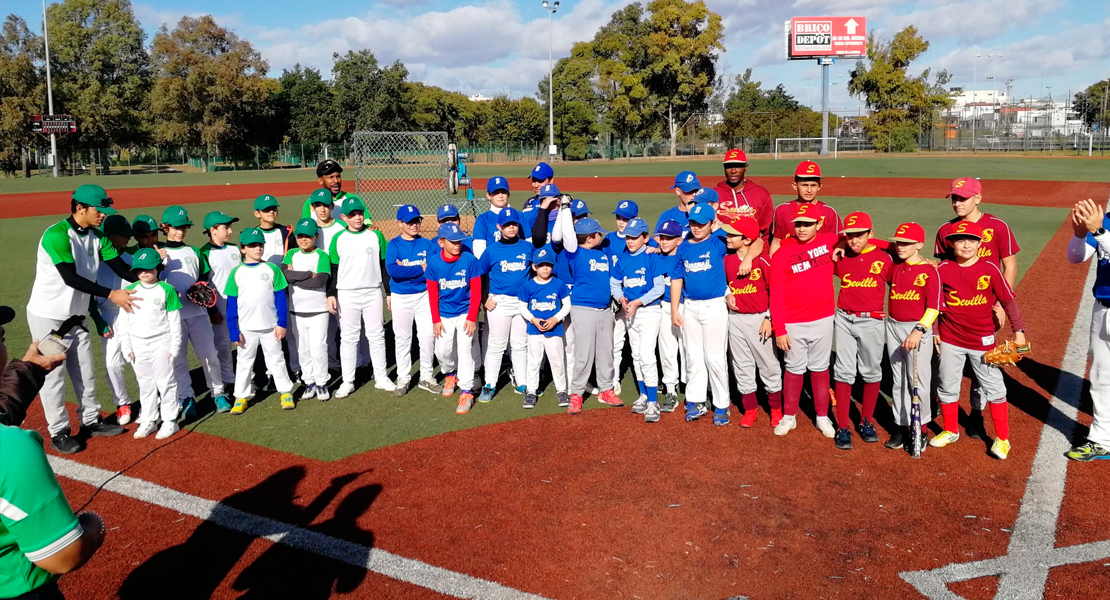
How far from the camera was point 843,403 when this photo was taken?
589cm

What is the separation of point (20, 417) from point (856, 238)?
5.45m

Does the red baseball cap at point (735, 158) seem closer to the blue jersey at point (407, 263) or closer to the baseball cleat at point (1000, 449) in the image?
the blue jersey at point (407, 263)

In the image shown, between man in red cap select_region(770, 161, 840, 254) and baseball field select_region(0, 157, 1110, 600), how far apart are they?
1683 mm

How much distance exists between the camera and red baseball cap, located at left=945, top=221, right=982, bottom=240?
212 inches

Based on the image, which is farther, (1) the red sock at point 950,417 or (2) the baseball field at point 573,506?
(1) the red sock at point 950,417

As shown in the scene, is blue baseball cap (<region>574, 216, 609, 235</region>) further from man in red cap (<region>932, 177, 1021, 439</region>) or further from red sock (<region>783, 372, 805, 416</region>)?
man in red cap (<region>932, 177, 1021, 439</region>)

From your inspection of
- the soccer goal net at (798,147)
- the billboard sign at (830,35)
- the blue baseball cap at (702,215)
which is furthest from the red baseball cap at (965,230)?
the billboard sign at (830,35)

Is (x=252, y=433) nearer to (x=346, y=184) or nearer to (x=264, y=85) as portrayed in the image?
(x=346, y=184)

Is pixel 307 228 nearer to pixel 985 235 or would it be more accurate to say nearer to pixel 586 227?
pixel 586 227

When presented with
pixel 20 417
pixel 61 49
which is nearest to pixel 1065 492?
pixel 20 417

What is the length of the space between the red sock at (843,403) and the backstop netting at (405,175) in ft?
32.8

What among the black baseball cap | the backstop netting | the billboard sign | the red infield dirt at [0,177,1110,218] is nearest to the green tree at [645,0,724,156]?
the billboard sign

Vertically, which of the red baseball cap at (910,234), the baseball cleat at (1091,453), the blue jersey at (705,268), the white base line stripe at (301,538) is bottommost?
the white base line stripe at (301,538)

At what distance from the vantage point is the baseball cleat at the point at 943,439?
5.73m
